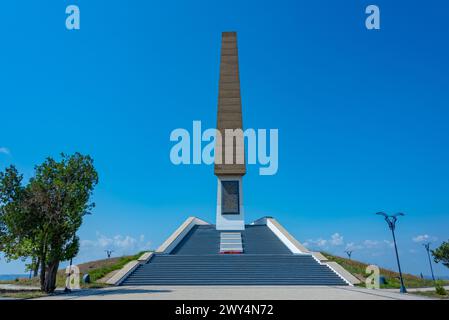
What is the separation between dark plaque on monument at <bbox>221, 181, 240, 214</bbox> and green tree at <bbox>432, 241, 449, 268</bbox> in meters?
21.2

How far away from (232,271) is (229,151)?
1384cm

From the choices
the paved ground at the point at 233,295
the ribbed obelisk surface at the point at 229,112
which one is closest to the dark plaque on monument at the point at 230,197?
the ribbed obelisk surface at the point at 229,112

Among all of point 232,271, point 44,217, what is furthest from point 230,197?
point 44,217

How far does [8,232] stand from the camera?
511 inches

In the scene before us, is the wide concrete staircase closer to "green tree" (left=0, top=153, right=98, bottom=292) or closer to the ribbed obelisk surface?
"green tree" (left=0, top=153, right=98, bottom=292)

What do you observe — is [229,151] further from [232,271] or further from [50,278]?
[50,278]

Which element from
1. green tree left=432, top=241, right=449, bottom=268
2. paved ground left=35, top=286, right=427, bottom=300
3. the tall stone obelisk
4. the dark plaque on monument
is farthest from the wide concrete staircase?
green tree left=432, top=241, right=449, bottom=268

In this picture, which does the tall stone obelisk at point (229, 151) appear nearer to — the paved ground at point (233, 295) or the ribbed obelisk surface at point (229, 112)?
the ribbed obelisk surface at point (229, 112)

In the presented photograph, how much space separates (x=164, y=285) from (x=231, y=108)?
59.0 ft

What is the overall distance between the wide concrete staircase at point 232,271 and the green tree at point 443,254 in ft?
68.8

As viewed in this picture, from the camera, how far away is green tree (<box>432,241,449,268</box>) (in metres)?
31.6

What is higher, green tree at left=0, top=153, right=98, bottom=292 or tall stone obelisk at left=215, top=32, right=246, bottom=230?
tall stone obelisk at left=215, top=32, right=246, bottom=230
